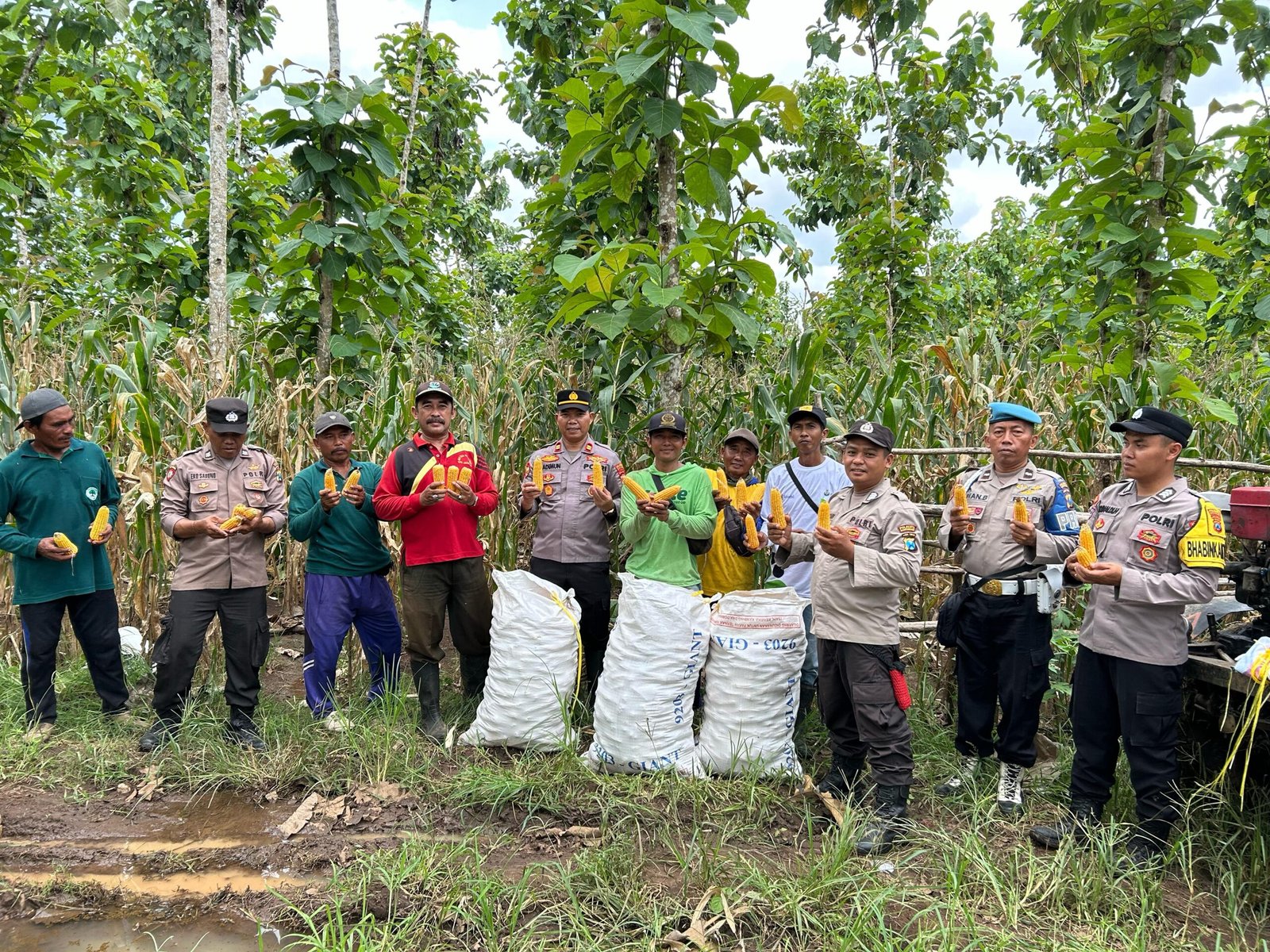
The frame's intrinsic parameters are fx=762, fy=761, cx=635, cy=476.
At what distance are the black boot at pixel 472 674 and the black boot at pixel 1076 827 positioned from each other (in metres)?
2.65

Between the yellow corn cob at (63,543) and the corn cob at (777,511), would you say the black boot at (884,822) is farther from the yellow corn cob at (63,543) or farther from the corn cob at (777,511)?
the yellow corn cob at (63,543)

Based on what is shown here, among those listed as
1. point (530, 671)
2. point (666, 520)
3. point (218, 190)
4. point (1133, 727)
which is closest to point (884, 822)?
point (1133, 727)

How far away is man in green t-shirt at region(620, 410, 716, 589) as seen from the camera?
139 inches

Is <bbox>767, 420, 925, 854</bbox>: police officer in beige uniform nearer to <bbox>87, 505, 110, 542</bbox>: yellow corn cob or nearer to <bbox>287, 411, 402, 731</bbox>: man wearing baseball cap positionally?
<bbox>287, 411, 402, 731</bbox>: man wearing baseball cap

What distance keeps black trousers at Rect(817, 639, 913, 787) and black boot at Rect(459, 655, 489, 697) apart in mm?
1865

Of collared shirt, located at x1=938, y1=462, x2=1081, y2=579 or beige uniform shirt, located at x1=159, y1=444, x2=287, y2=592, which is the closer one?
collared shirt, located at x1=938, y1=462, x2=1081, y2=579

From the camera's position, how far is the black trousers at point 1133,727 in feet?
8.79

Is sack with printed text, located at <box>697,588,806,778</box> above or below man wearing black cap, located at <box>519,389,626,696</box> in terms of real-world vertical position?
below

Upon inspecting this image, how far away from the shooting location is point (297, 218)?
4.55m

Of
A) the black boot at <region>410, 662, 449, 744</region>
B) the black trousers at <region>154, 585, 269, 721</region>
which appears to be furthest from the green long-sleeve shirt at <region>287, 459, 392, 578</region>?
the black boot at <region>410, 662, 449, 744</region>

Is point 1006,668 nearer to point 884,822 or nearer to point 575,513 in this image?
point 884,822

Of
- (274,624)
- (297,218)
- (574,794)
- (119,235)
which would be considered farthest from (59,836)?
(119,235)

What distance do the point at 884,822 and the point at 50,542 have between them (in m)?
3.87

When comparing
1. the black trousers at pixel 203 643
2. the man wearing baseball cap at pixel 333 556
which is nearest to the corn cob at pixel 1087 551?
the man wearing baseball cap at pixel 333 556
